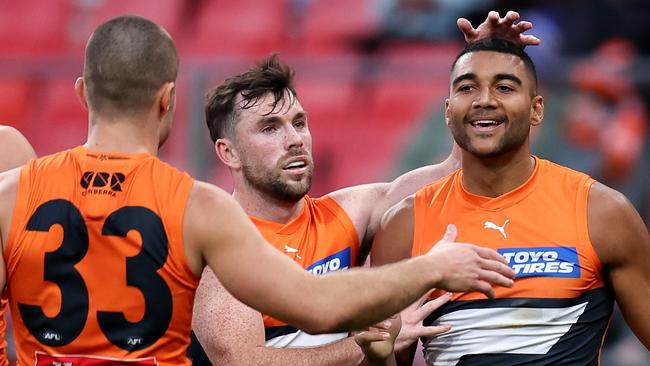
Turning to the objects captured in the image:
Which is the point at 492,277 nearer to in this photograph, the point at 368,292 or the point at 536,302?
the point at 368,292

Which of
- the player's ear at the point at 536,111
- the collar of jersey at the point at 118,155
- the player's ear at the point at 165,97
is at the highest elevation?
the player's ear at the point at 536,111

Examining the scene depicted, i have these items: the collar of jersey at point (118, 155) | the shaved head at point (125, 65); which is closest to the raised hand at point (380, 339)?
the collar of jersey at point (118, 155)

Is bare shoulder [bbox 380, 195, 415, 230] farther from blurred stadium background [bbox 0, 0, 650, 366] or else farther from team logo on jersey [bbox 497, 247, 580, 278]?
blurred stadium background [bbox 0, 0, 650, 366]

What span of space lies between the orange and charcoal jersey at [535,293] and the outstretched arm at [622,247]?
0.04m

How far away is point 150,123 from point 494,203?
159 cm

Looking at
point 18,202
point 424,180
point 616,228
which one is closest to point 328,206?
point 424,180

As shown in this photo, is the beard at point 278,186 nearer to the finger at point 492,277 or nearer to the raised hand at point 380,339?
→ the raised hand at point 380,339

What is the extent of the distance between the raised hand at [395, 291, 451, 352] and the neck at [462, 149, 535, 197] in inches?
19.6

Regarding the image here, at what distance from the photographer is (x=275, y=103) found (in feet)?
16.8

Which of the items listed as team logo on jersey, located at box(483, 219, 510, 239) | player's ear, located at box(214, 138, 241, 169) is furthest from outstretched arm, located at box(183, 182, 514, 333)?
player's ear, located at box(214, 138, 241, 169)

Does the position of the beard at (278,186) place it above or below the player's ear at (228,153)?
below

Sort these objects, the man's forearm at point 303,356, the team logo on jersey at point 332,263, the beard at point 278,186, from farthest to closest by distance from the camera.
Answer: the beard at point 278,186 → the team logo on jersey at point 332,263 → the man's forearm at point 303,356

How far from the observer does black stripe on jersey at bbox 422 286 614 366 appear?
437cm

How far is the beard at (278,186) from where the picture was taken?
502cm
